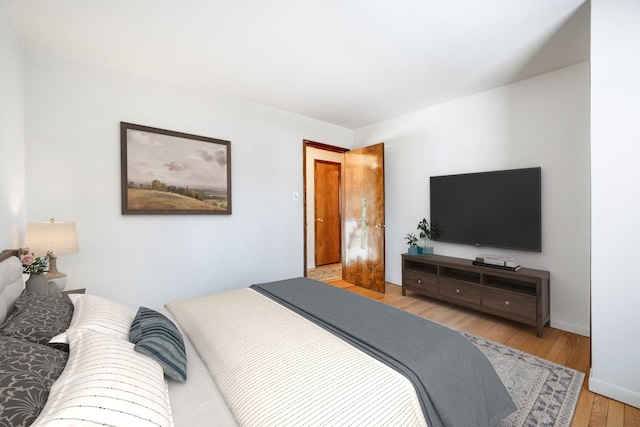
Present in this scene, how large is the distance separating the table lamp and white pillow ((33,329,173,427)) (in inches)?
54.4

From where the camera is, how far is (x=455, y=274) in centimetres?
339

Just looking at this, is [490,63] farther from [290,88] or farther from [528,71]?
[290,88]

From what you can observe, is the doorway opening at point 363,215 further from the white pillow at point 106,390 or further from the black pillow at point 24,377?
the black pillow at point 24,377

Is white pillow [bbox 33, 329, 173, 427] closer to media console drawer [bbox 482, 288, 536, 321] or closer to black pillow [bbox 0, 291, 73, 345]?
black pillow [bbox 0, 291, 73, 345]

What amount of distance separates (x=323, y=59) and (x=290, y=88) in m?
0.73

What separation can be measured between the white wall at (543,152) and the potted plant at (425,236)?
0.14 meters

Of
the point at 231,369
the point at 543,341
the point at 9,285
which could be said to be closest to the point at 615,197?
the point at 543,341

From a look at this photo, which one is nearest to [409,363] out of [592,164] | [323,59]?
[592,164]

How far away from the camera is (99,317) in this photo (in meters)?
1.25

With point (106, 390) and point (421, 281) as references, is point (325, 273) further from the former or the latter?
point (106, 390)

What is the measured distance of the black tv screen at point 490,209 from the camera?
2.91 meters

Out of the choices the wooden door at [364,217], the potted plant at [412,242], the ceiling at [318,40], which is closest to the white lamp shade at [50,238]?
the ceiling at [318,40]

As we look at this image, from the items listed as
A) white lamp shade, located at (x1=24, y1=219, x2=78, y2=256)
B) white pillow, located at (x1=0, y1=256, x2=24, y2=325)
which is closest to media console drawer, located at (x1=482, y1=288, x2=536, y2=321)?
white pillow, located at (x1=0, y1=256, x2=24, y2=325)

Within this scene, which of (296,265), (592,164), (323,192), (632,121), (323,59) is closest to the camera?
(632,121)
